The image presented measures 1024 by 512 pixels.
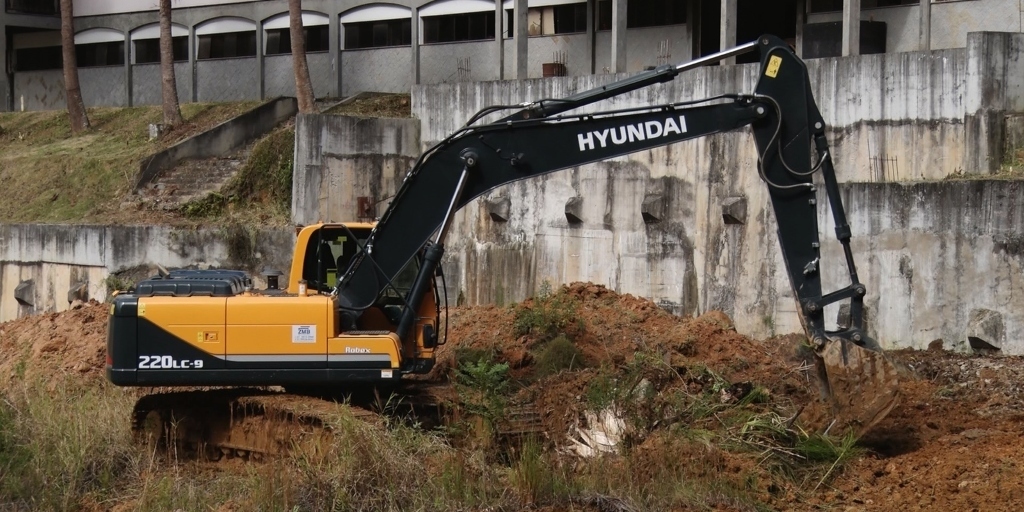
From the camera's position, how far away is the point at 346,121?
73.6ft

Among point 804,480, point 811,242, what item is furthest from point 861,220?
point 804,480

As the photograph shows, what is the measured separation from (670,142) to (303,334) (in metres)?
3.98

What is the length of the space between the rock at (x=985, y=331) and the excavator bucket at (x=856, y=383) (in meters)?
4.83

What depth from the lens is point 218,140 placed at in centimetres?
2773

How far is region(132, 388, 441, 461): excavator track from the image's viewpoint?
12.1 m

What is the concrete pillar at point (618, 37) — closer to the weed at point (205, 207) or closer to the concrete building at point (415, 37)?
the concrete building at point (415, 37)

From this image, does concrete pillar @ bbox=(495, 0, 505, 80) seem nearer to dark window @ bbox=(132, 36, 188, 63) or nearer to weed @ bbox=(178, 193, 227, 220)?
weed @ bbox=(178, 193, 227, 220)

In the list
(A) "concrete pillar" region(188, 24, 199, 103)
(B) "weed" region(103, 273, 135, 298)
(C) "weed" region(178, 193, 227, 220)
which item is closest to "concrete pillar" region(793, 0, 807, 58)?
(C) "weed" region(178, 193, 227, 220)

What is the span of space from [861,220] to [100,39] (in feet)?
92.9

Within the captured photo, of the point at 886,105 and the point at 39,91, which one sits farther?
the point at 39,91

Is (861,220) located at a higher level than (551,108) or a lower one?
lower

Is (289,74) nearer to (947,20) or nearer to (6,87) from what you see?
(6,87)

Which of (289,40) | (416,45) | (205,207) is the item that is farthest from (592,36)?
(289,40)

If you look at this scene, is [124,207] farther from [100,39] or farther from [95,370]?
[100,39]
